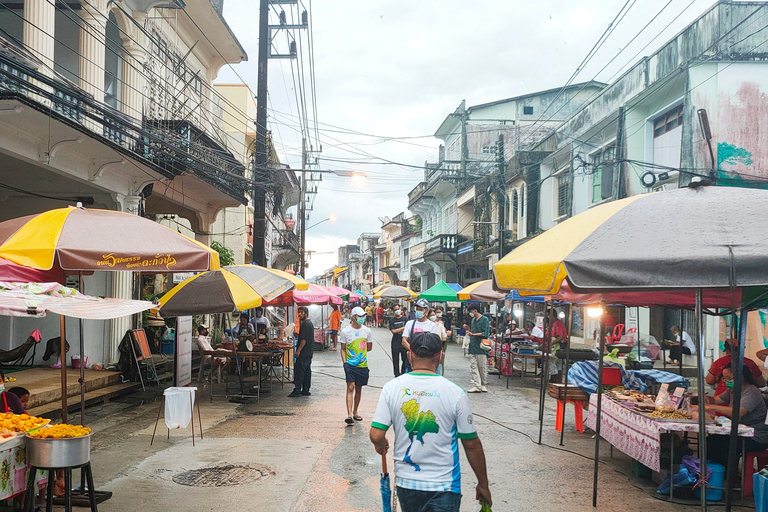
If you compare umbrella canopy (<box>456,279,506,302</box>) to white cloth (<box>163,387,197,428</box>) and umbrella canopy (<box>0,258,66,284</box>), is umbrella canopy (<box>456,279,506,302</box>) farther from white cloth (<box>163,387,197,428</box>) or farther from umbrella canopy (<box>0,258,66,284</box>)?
umbrella canopy (<box>0,258,66,284</box>)

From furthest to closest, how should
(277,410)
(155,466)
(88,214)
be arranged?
1. (277,410)
2. (155,466)
3. (88,214)

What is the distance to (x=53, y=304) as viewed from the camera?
482cm

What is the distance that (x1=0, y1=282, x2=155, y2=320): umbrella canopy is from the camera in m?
4.53

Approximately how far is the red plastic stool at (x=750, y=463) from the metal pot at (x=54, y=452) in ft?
21.8

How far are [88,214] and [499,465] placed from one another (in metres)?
5.63

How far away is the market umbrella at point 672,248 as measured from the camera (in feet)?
13.9

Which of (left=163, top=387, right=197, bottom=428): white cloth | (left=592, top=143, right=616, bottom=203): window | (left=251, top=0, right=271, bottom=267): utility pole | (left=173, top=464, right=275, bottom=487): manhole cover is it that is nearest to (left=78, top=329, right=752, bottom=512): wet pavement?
(left=173, top=464, right=275, bottom=487): manhole cover

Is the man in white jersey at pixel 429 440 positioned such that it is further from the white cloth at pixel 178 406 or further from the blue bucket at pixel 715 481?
the white cloth at pixel 178 406

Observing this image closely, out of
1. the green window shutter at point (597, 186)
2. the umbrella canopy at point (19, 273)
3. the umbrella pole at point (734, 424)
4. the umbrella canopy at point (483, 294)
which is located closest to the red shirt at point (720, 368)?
the umbrella pole at point (734, 424)

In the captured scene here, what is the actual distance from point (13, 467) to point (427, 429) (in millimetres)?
3350

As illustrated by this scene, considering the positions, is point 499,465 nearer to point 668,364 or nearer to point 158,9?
point 668,364

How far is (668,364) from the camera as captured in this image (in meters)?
17.1

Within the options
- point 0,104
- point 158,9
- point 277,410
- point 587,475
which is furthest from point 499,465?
point 158,9

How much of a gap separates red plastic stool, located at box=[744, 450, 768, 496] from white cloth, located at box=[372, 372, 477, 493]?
4683 millimetres
